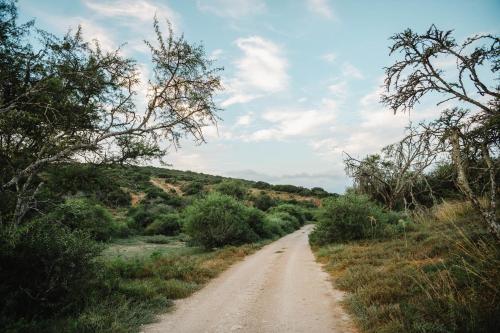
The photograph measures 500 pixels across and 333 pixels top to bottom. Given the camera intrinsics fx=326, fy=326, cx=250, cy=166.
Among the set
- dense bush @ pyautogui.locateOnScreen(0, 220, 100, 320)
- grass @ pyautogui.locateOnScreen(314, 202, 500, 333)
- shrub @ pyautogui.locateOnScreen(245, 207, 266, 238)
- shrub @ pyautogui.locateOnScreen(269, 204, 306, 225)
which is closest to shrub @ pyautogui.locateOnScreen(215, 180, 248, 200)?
shrub @ pyautogui.locateOnScreen(269, 204, 306, 225)

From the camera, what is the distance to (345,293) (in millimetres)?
8477

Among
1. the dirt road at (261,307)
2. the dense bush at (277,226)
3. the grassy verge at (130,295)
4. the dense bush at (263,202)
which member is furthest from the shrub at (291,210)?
the dirt road at (261,307)

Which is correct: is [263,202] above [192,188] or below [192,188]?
below

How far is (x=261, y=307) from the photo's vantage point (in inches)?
291

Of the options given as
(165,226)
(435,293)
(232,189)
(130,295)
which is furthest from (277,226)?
(435,293)

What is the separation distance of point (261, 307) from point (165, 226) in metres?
27.2

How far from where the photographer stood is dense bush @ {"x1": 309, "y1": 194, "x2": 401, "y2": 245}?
63.5ft

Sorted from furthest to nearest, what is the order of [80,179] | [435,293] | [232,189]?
[232,189], [80,179], [435,293]

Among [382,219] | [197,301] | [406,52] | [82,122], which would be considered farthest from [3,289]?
[382,219]

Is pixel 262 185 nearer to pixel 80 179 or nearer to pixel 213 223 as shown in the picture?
pixel 213 223

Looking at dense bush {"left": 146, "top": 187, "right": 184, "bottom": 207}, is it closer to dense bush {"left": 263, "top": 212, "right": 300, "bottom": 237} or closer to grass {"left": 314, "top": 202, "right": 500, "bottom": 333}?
dense bush {"left": 263, "top": 212, "right": 300, "bottom": 237}

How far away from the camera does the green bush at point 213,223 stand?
21.0 meters

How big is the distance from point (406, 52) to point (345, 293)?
19.6ft

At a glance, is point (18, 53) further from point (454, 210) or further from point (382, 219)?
point (382, 219)
